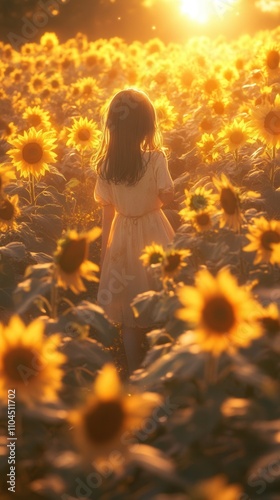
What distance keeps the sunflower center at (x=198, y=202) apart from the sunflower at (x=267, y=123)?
4.55 feet

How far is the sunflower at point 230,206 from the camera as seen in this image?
Result: 3.34 m

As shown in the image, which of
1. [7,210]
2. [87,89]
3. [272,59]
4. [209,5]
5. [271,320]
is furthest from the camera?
[87,89]

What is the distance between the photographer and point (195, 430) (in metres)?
1.97

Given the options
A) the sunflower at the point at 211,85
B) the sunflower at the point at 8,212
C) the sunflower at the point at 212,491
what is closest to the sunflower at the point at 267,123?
the sunflower at the point at 8,212

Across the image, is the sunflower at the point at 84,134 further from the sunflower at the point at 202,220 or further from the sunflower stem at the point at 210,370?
the sunflower stem at the point at 210,370

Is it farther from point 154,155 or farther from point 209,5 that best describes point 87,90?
point 154,155

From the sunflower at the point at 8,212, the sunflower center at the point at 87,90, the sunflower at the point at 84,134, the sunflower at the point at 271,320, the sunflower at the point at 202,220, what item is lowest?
the sunflower at the point at 271,320

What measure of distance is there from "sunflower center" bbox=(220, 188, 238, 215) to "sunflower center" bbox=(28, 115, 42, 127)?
Answer: 3927mm

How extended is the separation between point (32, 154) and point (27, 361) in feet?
10.5

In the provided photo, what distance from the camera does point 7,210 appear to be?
430 centimetres

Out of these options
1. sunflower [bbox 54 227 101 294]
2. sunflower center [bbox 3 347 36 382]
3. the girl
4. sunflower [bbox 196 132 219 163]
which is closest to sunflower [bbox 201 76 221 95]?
sunflower [bbox 196 132 219 163]

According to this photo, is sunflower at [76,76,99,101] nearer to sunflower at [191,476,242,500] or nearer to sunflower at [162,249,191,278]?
sunflower at [162,249,191,278]

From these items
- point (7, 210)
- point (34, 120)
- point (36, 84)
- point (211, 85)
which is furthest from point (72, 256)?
point (36, 84)

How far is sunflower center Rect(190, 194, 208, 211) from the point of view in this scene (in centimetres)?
372
